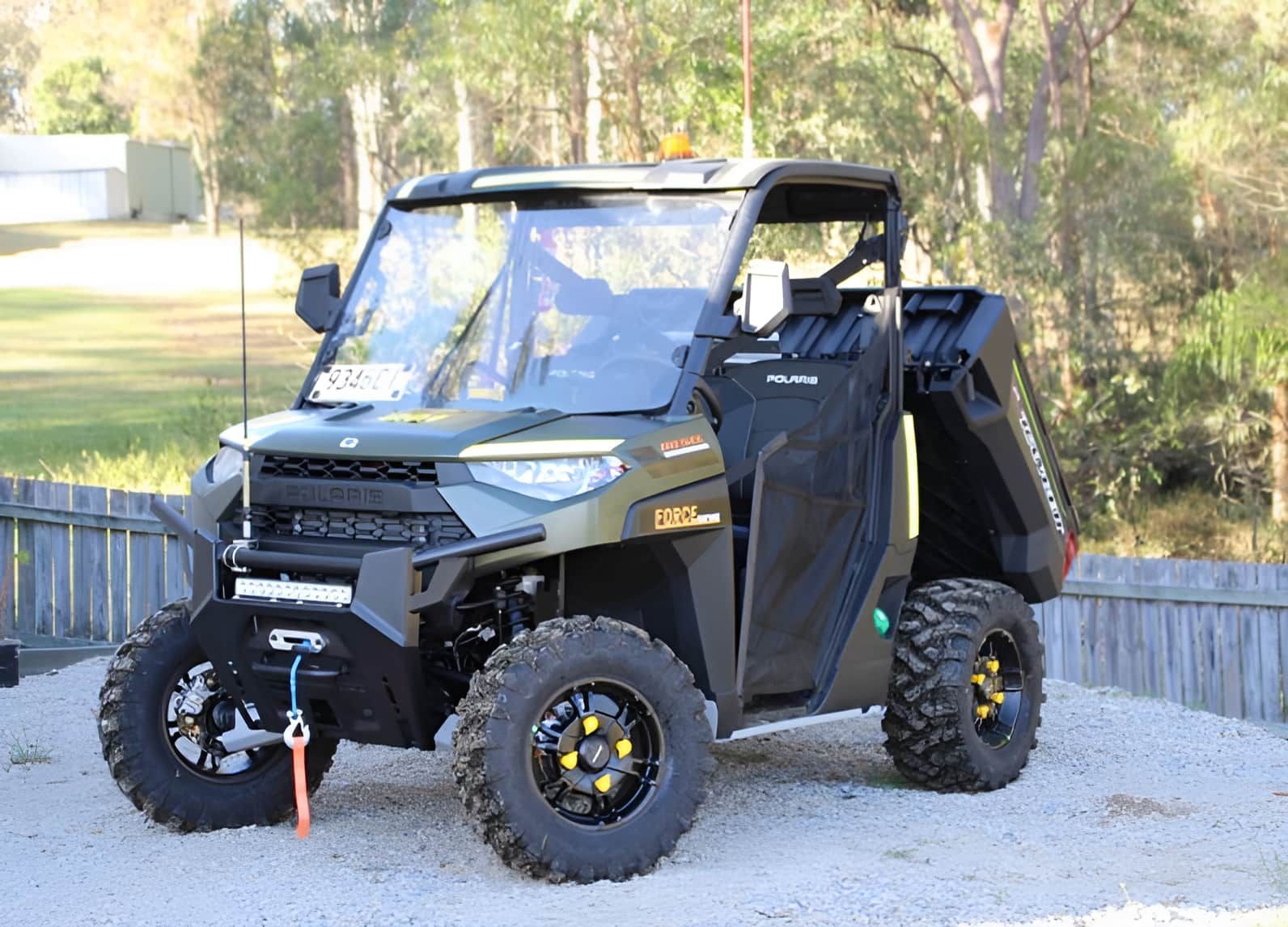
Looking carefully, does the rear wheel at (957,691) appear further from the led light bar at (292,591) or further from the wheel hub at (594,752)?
the led light bar at (292,591)

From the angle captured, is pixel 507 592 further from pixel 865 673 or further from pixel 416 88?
pixel 416 88

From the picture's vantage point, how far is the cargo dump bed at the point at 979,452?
316 inches

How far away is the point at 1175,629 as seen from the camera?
1366 cm

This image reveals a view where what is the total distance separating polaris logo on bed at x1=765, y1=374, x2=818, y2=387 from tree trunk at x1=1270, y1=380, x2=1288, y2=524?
58.2ft

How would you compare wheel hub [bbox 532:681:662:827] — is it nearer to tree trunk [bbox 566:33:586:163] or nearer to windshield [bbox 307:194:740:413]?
windshield [bbox 307:194:740:413]

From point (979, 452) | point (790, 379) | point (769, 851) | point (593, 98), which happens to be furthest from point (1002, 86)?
point (769, 851)

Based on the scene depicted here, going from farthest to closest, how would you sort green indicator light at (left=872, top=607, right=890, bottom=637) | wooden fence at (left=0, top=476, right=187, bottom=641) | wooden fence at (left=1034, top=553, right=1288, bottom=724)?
wooden fence at (left=1034, top=553, right=1288, bottom=724), wooden fence at (left=0, top=476, right=187, bottom=641), green indicator light at (left=872, top=607, right=890, bottom=637)

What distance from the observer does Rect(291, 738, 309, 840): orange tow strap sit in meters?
6.41

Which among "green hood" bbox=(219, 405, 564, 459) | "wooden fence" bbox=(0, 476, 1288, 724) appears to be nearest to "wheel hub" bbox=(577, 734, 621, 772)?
"green hood" bbox=(219, 405, 564, 459)

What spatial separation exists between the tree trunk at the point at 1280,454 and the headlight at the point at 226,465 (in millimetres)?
19416

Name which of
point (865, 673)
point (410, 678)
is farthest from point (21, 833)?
point (865, 673)

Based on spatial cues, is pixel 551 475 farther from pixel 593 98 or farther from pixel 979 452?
pixel 593 98

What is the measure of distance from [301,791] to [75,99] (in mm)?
52334

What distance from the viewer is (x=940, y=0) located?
26.3 metres
